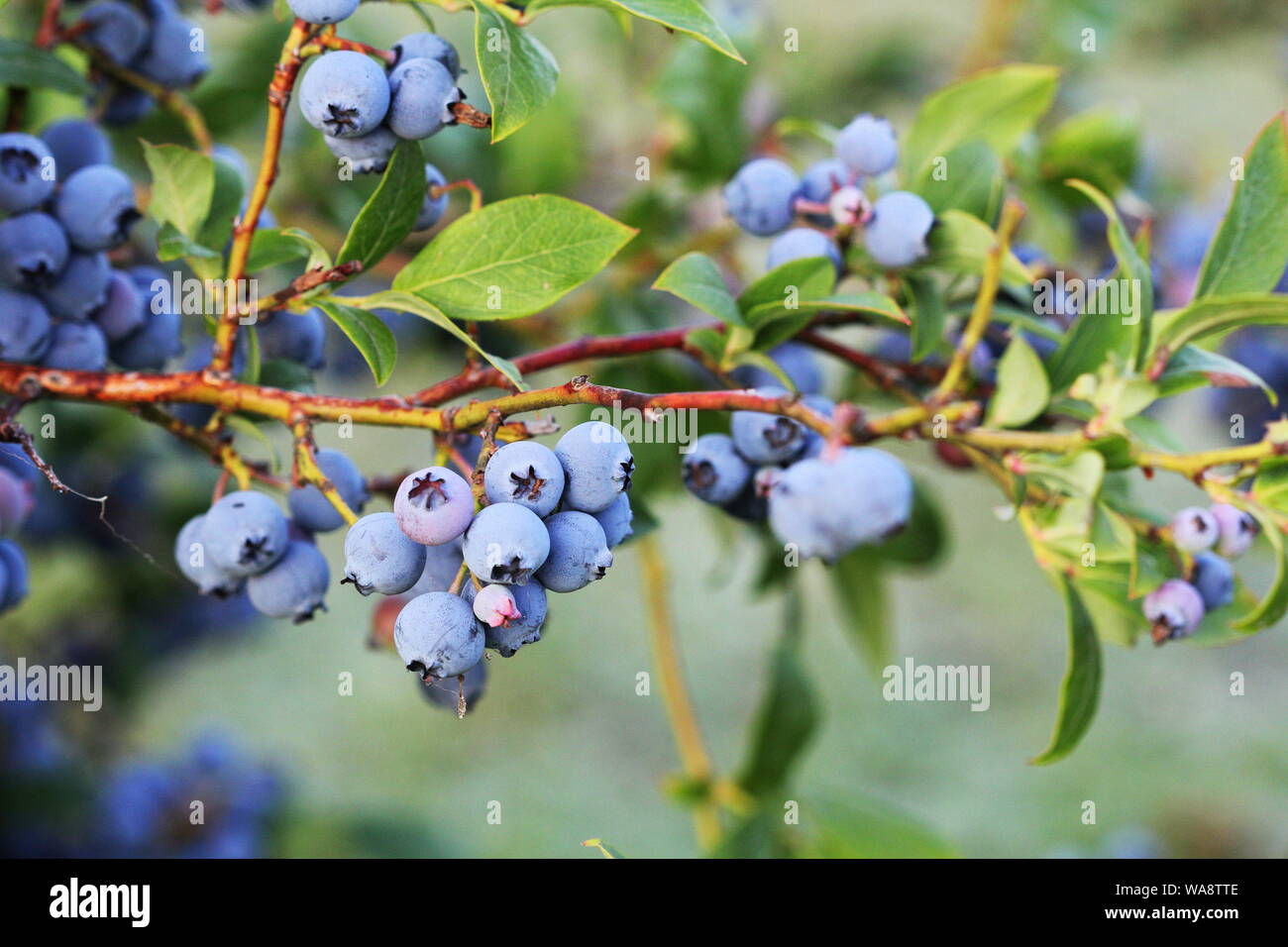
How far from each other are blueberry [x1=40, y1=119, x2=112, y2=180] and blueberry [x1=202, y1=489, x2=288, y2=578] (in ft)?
1.01

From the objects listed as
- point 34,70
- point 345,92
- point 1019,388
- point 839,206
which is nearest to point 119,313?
point 34,70

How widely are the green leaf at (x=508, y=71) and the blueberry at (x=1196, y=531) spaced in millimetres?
464

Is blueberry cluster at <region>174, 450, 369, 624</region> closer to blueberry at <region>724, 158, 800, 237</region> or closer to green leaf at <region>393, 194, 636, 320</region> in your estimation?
green leaf at <region>393, 194, 636, 320</region>

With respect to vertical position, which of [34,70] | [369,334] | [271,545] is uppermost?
[34,70]

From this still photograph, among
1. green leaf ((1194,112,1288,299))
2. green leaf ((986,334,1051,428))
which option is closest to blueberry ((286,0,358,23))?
green leaf ((986,334,1051,428))

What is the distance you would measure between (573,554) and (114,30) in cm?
62

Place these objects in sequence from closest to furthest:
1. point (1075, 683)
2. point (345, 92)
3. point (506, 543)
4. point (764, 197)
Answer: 1. point (506, 543)
2. point (345, 92)
3. point (1075, 683)
4. point (764, 197)

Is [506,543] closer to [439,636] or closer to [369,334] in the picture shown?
[439,636]

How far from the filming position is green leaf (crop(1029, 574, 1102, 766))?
731 mm

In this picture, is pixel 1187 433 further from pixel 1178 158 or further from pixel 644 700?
pixel 644 700

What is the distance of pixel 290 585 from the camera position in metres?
0.71

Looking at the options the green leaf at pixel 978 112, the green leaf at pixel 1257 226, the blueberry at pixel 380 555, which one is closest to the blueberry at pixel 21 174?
the blueberry at pixel 380 555

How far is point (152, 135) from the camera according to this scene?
3.76 ft

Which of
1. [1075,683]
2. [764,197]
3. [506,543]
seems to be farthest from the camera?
[764,197]
